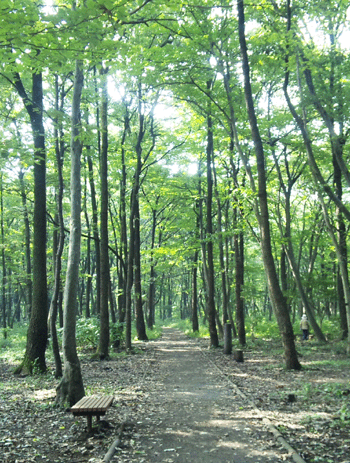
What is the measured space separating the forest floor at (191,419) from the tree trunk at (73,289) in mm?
398

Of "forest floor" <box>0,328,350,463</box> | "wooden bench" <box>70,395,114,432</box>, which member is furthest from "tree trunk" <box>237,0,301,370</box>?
"wooden bench" <box>70,395,114,432</box>

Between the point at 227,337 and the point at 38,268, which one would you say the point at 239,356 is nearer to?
the point at 227,337

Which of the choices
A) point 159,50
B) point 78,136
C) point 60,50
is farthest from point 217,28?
point 60,50

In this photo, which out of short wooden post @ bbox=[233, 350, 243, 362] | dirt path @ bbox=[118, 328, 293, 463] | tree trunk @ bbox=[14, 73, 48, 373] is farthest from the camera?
short wooden post @ bbox=[233, 350, 243, 362]

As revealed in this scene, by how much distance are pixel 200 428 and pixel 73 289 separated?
3404 mm

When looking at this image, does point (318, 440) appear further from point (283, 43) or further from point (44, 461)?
point (283, 43)

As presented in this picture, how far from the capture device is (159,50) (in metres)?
12.2

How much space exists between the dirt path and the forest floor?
0.01 meters

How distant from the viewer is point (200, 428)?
6090 mm

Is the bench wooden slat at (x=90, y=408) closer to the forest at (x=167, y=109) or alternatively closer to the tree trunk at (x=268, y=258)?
the forest at (x=167, y=109)

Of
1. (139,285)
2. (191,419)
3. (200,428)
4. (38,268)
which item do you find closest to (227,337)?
(139,285)

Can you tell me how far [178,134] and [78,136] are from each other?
14108 millimetres

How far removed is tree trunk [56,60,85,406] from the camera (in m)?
7.14

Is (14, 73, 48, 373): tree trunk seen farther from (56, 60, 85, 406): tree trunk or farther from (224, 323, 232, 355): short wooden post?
(224, 323, 232, 355): short wooden post
